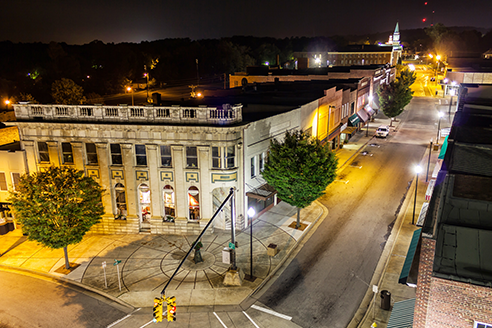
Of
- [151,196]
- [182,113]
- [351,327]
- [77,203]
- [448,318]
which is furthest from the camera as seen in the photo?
[151,196]

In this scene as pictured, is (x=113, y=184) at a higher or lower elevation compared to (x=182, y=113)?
lower

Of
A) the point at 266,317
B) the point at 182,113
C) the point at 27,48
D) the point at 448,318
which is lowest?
the point at 266,317

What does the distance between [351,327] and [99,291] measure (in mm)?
13861

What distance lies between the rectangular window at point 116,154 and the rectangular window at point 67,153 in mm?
3245

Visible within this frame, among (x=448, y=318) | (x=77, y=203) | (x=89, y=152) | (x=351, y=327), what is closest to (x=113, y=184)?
(x=89, y=152)

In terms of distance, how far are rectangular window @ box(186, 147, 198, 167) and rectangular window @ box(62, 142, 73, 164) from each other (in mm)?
8920

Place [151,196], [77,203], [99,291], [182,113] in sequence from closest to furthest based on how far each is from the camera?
[99,291] → [77,203] → [182,113] → [151,196]

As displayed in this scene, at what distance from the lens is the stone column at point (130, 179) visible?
86.8 ft

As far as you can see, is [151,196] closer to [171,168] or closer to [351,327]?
[171,168]

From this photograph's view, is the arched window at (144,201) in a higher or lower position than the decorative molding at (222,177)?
lower

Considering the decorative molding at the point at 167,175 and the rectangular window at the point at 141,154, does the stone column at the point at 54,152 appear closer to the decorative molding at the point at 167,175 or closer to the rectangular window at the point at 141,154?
the rectangular window at the point at 141,154

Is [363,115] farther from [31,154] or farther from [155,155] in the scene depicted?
[31,154]

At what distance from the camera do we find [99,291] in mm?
20766

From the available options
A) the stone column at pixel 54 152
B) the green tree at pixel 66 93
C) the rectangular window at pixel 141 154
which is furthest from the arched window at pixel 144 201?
the green tree at pixel 66 93
